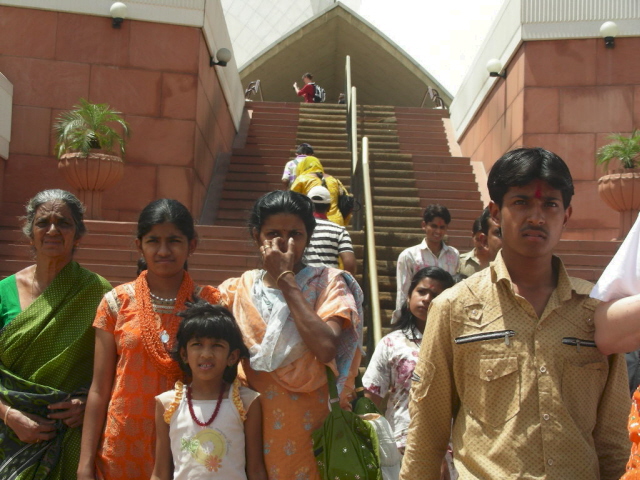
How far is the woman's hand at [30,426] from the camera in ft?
8.96

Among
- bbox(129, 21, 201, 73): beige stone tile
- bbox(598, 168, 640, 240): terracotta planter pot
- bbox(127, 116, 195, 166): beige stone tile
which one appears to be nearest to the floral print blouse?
bbox(598, 168, 640, 240): terracotta planter pot

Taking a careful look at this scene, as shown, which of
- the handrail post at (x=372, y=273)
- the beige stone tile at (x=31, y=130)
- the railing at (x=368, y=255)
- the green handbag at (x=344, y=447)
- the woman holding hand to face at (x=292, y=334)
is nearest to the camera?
the green handbag at (x=344, y=447)

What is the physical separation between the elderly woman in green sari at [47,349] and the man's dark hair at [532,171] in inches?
61.5

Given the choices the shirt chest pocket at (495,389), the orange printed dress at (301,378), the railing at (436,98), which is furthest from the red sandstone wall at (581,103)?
the shirt chest pocket at (495,389)

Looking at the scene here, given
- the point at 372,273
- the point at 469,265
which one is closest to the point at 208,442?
the point at 469,265

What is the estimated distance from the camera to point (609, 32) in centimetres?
983

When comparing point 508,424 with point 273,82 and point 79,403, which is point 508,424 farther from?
point 273,82

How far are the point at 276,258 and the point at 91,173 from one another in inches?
239

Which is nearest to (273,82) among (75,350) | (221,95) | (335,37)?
(335,37)

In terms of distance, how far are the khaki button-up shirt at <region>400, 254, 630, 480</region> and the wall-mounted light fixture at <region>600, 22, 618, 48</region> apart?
8601mm

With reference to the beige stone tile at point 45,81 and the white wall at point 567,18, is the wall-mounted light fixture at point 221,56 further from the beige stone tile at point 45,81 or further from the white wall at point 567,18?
the white wall at point 567,18

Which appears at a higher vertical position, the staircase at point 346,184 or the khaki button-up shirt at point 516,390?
the staircase at point 346,184

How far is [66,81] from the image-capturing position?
9742 mm

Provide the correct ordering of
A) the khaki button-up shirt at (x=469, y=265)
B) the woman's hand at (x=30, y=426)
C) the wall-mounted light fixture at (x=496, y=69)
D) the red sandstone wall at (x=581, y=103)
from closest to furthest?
the woman's hand at (x=30, y=426), the khaki button-up shirt at (x=469, y=265), the red sandstone wall at (x=581, y=103), the wall-mounted light fixture at (x=496, y=69)
